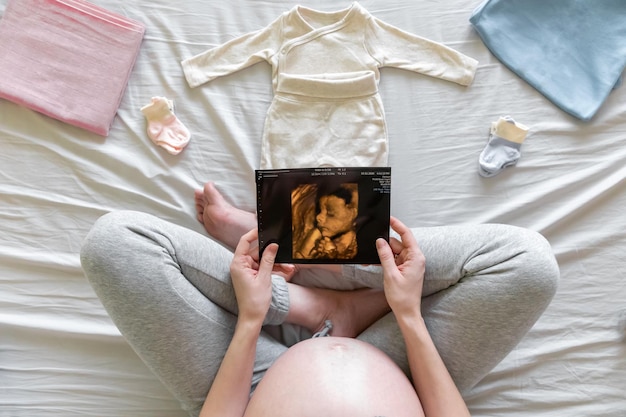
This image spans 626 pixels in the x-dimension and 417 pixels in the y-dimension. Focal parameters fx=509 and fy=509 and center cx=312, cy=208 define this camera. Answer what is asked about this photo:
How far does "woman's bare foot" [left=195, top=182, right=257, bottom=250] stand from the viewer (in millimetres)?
915

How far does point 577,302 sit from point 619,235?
15 centimetres

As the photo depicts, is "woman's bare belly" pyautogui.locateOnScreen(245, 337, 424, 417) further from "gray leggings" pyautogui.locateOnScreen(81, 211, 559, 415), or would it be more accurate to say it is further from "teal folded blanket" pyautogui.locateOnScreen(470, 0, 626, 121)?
"teal folded blanket" pyautogui.locateOnScreen(470, 0, 626, 121)

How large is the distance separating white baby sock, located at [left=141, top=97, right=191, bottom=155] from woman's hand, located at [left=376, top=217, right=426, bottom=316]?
1.41ft

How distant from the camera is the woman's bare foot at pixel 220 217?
92 centimetres

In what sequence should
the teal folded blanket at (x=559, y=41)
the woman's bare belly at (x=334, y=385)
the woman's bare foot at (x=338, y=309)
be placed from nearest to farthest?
the woman's bare belly at (x=334, y=385) < the woman's bare foot at (x=338, y=309) < the teal folded blanket at (x=559, y=41)

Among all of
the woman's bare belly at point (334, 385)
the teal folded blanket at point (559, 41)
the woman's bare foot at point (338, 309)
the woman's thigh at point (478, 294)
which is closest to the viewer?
the woman's bare belly at point (334, 385)

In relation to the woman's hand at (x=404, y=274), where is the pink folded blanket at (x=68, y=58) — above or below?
above

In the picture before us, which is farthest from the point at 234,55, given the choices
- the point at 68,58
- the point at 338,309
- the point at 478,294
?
the point at 478,294

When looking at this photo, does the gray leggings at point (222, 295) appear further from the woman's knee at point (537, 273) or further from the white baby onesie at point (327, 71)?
the white baby onesie at point (327, 71)

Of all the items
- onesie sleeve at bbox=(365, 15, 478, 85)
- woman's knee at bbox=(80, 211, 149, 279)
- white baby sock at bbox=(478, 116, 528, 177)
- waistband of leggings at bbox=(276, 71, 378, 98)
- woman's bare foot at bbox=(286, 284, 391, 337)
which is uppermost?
onesie sleeve at bbox=(365, 15, 478, 85)

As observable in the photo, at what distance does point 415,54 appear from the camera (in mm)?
991

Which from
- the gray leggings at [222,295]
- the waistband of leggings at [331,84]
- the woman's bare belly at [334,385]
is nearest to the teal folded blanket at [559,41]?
the waistband of leggings at [331,84]

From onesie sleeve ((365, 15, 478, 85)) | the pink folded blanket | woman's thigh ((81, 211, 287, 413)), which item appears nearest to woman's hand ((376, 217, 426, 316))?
woman's thigh ((81, 211, 287, 413))

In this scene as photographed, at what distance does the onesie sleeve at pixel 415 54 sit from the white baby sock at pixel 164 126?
1.30ft
